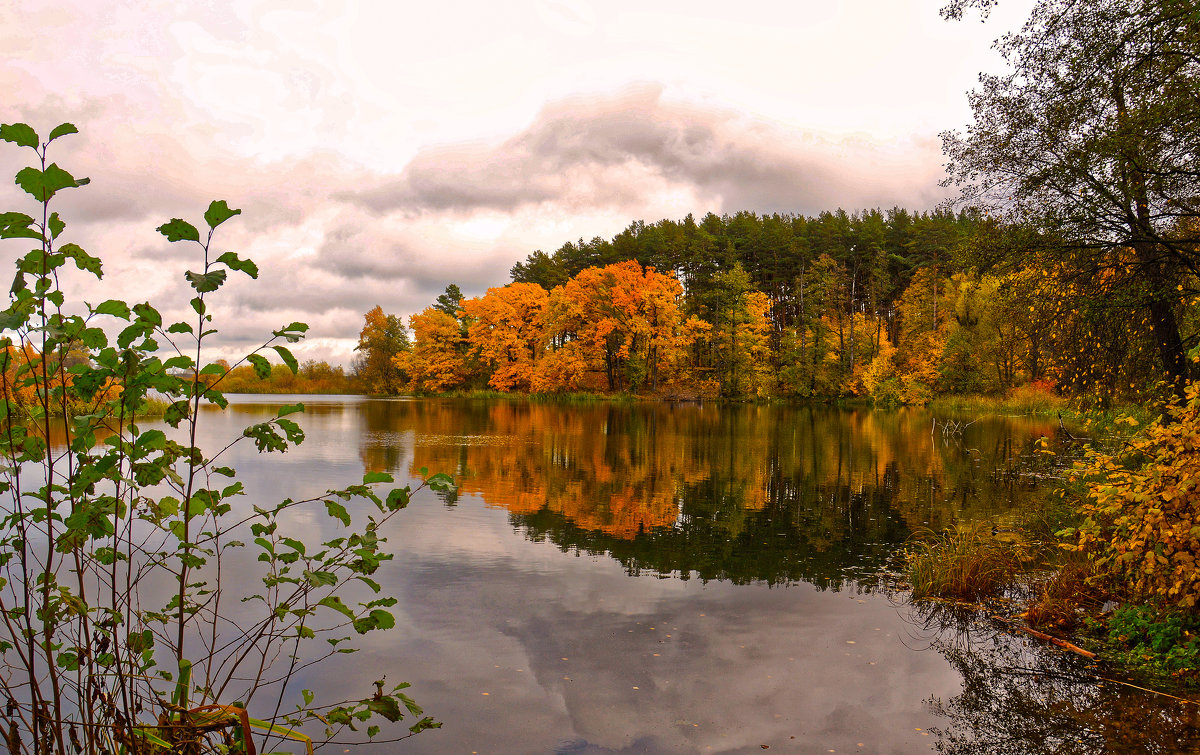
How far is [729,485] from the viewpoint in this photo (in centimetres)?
1634

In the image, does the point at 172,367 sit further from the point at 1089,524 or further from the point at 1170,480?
the point at 1089,524

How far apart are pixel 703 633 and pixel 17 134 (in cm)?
665

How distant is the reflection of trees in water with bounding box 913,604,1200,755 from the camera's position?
195 inches

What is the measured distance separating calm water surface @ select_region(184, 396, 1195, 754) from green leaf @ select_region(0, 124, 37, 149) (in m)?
2.23

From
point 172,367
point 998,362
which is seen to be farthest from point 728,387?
point 172,367

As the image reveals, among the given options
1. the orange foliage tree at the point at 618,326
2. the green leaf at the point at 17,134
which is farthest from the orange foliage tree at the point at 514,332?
the green leaf at the point at 17,134

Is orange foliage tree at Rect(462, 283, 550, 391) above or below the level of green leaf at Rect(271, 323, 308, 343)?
above

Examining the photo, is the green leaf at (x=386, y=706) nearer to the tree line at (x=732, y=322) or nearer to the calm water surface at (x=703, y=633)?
the calm water surface at (x=703, y=633)

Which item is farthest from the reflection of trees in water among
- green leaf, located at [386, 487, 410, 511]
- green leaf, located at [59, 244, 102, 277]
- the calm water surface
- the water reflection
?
green leaf, located at [59, 244, 102, 277]

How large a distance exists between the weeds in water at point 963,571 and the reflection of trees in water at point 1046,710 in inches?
58.4

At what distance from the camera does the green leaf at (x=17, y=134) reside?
245 centimetres

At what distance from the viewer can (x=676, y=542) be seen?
11.0 m

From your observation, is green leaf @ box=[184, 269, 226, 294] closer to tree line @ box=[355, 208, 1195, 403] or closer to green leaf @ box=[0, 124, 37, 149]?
green leaf @ box=[0, 124, 37, 149]

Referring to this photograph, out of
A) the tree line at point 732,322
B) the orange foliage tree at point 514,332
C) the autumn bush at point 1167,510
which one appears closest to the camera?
the autumn bush at point 1167,510
